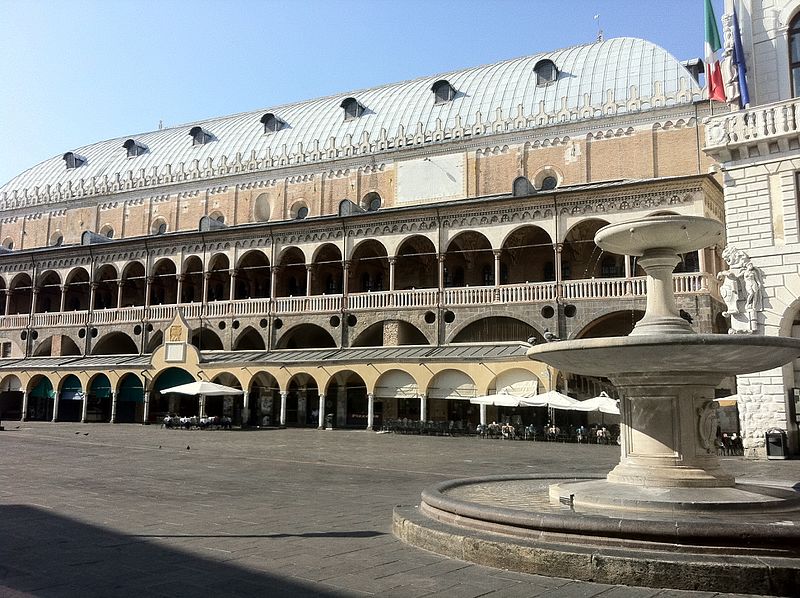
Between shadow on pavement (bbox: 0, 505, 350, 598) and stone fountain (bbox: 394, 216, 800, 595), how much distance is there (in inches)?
69.2

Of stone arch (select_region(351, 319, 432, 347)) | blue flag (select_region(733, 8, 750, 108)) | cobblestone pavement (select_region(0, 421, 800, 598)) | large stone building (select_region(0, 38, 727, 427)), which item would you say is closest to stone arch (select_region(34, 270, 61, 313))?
large stone building (select_region(0, 38, 727, 427))

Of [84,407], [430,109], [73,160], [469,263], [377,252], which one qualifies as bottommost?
[84,407]

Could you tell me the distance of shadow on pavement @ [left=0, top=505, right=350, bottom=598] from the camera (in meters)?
5.72

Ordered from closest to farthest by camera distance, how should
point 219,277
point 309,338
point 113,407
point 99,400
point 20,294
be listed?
point 113,407 < point 309,338 < point 99,400 < point 219,277 < point 20,294

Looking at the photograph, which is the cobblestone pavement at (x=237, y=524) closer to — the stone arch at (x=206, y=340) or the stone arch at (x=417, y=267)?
the stone arch at (x=417, y=267)

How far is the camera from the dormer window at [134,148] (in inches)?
1990

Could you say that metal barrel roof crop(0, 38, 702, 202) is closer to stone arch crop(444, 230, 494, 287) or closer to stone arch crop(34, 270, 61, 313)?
stone arch crop(444, 230, 494, 287)

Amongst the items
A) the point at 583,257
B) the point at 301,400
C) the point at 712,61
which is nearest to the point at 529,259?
the point at 583,257

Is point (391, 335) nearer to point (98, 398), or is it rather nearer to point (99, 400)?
point (98, 398)

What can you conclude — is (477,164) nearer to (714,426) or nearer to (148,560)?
(714,426)

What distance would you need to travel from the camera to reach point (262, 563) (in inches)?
262

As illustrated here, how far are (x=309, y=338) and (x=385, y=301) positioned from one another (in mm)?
7743

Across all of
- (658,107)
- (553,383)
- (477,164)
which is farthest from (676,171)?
(553,383)

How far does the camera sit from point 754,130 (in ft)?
63.4
